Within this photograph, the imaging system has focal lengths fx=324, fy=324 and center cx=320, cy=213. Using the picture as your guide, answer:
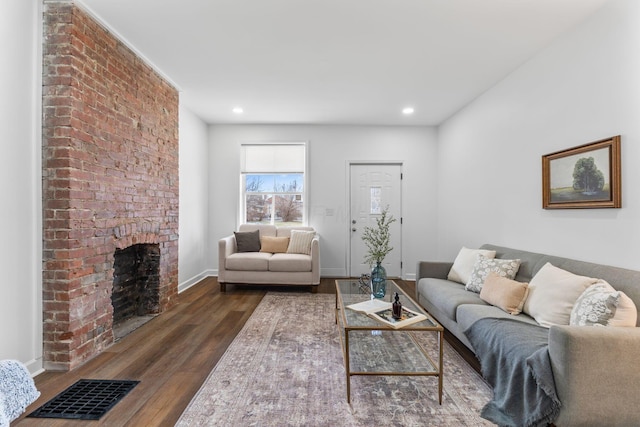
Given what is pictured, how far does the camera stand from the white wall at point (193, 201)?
461 centimetres

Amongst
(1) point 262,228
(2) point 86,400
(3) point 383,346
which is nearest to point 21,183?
(2) point 86,400

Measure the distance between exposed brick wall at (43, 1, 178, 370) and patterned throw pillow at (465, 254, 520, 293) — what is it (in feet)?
10.6

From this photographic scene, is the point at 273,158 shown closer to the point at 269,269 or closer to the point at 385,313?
the point at 269,269

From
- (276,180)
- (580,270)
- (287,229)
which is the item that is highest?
(276,180)

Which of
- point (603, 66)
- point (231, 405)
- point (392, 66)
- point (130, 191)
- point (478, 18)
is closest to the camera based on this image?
point (231, 405)

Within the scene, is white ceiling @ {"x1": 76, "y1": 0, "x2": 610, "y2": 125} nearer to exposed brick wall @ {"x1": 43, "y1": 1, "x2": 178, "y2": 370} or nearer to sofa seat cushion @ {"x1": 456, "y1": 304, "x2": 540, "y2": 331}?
exposed brick wall @ {"x1": 43, "y1": 1, "x2": 178, "y2": 370}

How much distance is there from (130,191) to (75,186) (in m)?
0.68

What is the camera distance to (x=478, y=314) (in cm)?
234

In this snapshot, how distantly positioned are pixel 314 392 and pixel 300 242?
301 cm

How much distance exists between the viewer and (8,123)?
207 centimetres

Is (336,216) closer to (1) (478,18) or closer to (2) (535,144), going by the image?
(2) (535,144)

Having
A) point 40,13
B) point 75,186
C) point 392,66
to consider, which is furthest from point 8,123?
point 392,66

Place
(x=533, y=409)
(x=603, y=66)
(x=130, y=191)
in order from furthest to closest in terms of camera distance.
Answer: (x=130, y=191), (x=603, y=66), (x=533, y=409)

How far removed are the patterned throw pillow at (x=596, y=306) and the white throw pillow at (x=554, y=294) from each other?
57 millimetres
